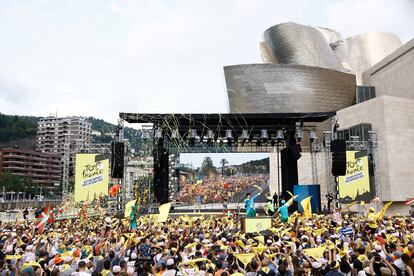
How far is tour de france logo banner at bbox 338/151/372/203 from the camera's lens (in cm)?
2727

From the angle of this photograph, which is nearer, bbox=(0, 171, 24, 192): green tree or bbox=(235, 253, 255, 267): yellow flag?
bbox=(235, 253, 255, 267): yellow flag

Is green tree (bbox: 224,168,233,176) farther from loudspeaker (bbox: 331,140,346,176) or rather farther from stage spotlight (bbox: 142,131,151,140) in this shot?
loudspeaker (bbox: 331,140,346,176)

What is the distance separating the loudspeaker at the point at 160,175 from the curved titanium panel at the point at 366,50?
48.4 meters

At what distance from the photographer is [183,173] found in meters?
49.4

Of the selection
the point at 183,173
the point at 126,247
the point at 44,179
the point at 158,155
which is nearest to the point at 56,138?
the point at 44,179

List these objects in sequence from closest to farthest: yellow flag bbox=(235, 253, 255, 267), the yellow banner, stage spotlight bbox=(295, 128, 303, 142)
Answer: yellow flag bbox=(235, 253, 255, 267)
the yellow banner
stage spotlight bbox=(295, 128, 303, 142)

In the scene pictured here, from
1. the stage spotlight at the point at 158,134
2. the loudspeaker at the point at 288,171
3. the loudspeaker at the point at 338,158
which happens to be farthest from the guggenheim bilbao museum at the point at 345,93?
the stage spotlight at the point at 158,134

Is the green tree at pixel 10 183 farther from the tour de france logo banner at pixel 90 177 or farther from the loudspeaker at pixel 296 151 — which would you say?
the loudspeaker at pixel 296 151

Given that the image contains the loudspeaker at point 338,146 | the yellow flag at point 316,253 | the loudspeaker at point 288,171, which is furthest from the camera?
the loudspeaker at point 288,171

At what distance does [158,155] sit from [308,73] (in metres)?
33.2

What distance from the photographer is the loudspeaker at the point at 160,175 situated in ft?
86.8

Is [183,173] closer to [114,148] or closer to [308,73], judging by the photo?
[308,73]

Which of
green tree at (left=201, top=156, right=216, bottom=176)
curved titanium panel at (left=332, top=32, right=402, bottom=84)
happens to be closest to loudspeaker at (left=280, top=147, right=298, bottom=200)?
green tree at (left=201, top=156, right=216, bottom=176)

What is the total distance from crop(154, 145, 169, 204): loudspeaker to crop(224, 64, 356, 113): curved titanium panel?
2621 cm
